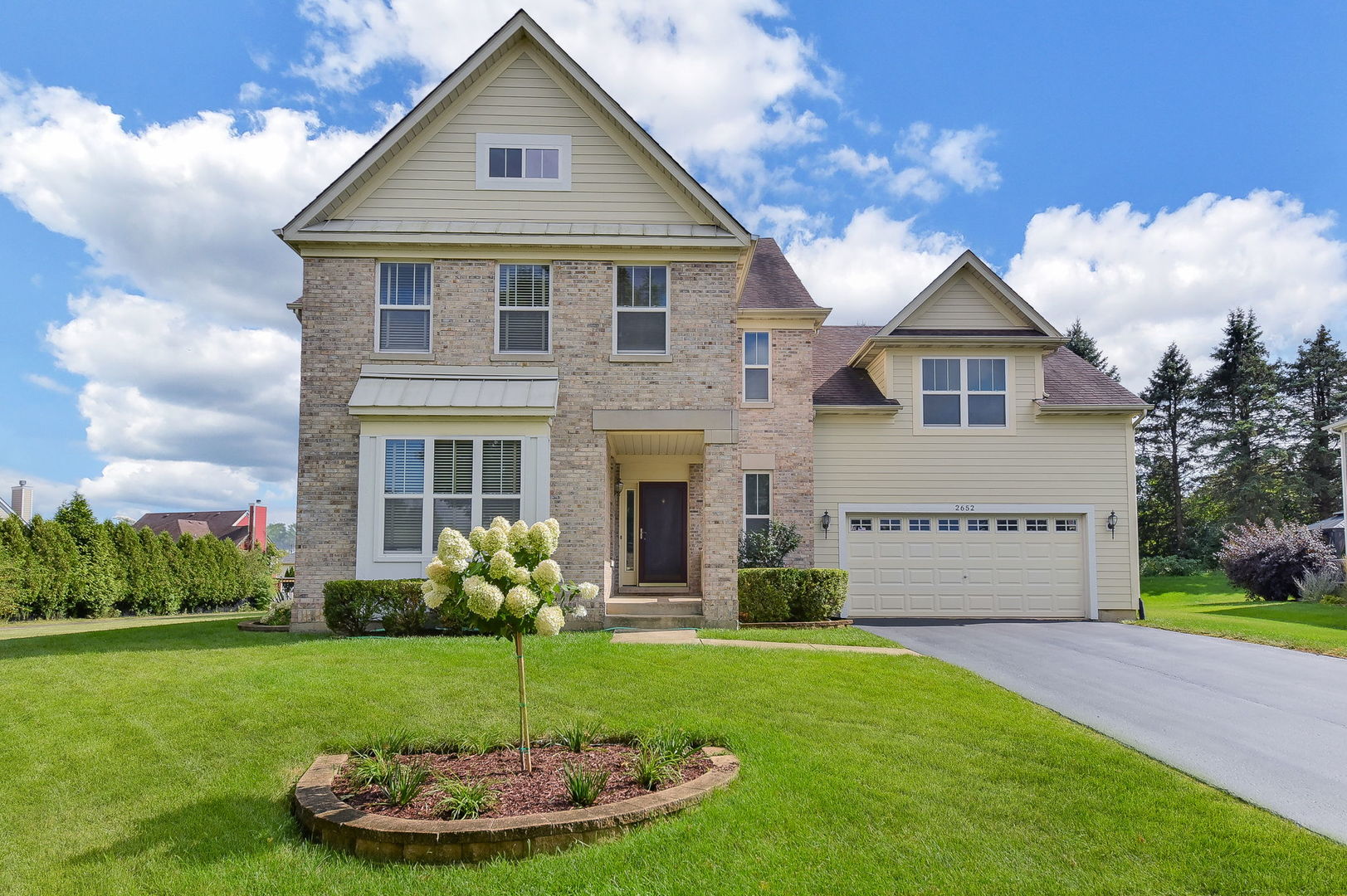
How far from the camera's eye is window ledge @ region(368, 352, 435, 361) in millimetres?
14117

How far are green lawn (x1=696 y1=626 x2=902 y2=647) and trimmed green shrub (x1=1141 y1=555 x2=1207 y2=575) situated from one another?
2864 centimetres

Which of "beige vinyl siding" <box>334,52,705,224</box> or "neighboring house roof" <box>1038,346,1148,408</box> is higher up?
"beige vinyl siding" <box>334,52,705,224</box>

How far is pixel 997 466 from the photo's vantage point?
18.3 metres

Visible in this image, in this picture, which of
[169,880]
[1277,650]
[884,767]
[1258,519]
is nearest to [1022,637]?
[1277,650]

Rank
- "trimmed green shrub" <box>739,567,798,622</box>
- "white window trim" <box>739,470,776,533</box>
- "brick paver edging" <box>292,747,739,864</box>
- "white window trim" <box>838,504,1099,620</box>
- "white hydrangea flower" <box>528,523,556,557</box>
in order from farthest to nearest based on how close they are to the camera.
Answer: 1. "white window trim" <box>838,504,1099,620</box>
2. "white window trim" <box>739,470,776,533</box>
3. "trimmed green shrub" <box>739,567,798,622</box>
4. "white hydrangea flower" <box>528,523,556,557</box>
5. "brick paver edging" <box>292,747,739,864</box>

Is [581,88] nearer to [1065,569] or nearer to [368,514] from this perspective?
[368,514]

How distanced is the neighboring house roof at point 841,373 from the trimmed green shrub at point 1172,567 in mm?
22529

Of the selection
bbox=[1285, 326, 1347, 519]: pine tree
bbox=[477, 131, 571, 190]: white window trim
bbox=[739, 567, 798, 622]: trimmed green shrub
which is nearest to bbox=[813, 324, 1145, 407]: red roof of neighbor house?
bbox=[739, 567, 798, 622]: trimmed green shrub

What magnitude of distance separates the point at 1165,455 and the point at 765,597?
36649mm

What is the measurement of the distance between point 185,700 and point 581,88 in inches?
438

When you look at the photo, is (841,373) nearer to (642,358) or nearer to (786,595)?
(786,595)

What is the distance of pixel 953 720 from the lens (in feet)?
24.8

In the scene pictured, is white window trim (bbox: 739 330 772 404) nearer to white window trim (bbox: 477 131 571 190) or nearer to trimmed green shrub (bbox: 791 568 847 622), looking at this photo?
trimmed green shrub (bbox: 791 568 847 622)

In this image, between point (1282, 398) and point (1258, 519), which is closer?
point (1258, 519)
